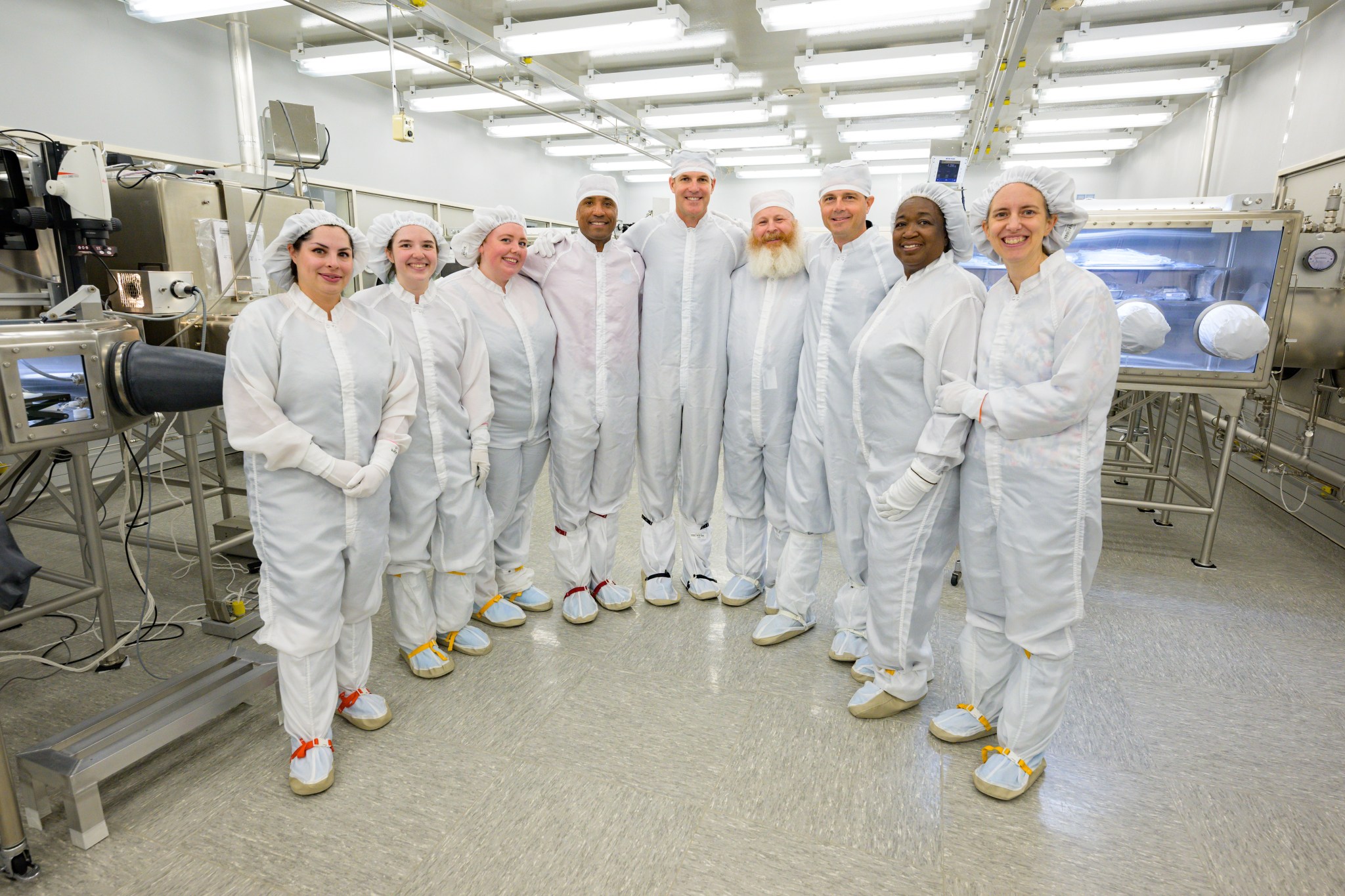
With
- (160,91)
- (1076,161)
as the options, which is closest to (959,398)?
(160,91)

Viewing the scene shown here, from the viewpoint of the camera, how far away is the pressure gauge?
10.3 feet

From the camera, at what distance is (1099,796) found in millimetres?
1725

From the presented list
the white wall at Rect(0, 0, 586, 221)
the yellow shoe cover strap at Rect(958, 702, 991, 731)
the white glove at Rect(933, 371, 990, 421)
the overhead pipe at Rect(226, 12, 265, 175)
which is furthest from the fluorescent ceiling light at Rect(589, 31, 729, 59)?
the yellow shoe cover strap at Rect(958, 702, 991, 731)

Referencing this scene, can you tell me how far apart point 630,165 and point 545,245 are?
8525 millimetres

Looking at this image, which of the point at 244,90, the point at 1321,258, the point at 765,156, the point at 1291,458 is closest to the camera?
the point at 1321,258

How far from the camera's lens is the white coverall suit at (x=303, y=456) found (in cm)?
155

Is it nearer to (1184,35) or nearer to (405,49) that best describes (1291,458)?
(1184,35)

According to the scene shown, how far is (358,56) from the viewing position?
5.52 metres

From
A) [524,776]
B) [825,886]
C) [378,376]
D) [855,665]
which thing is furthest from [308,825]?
[855,665]

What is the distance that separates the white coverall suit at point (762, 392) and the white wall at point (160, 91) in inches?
A: 195

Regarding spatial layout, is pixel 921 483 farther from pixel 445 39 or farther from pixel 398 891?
pixel 445 39

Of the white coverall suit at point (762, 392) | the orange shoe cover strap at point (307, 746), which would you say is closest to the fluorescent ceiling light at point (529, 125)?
the white coverall suit at point (762, 392)

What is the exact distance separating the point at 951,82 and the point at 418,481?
632 centimetres

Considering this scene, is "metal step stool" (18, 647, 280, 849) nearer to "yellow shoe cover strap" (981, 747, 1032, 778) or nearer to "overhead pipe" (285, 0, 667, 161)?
"yellow shoe cover strap" (981, 747, 1032, 778)
